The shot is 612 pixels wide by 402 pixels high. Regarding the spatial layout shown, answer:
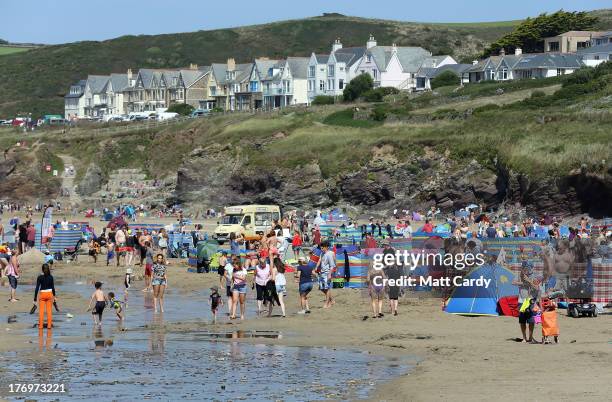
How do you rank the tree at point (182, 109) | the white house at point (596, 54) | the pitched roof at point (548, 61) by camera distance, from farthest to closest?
the tree at point (182, 109)
the white house at point (596, 54)
the pitched roof at point (548, 61)

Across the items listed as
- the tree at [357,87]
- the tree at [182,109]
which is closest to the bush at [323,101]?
the tree at [357,87]

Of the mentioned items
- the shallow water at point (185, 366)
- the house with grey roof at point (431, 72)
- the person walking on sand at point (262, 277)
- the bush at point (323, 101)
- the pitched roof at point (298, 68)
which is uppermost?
the pitched roof at point (298, 68)

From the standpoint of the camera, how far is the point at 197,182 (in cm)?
7669

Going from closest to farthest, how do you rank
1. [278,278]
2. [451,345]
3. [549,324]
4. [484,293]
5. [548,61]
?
[549,324], [451,345], [484,293], [278,278], [548,61]

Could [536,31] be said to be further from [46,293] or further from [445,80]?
[46,293]

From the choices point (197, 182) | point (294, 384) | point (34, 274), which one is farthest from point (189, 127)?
point (294, 384)

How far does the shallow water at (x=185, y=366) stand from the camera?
1633 centimetres

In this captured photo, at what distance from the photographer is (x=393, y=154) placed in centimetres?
6912

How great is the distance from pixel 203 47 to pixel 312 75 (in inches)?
2876

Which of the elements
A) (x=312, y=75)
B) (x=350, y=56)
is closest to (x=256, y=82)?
(x=312, y=75)

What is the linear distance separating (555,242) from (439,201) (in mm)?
38927

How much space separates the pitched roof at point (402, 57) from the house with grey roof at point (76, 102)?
49.9 meters

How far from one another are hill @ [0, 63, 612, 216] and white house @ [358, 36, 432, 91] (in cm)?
1254

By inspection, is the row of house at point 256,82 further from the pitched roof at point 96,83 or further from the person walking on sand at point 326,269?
the person walking on sand at point 326,269
